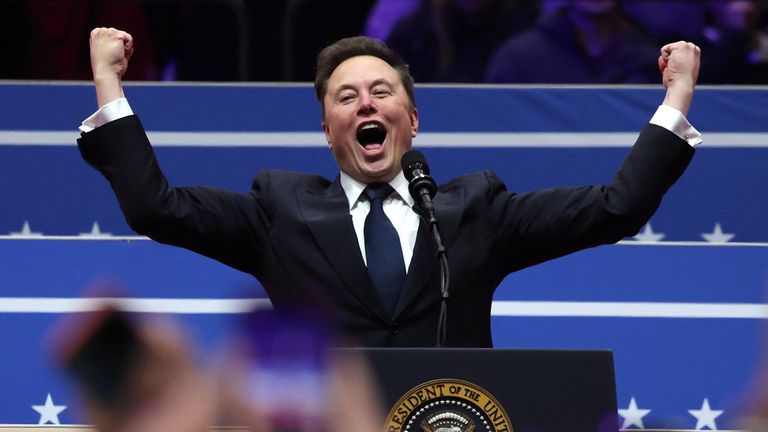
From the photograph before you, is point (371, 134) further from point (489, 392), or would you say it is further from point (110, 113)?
point (489, 392)

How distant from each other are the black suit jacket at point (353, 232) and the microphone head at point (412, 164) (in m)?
0.21

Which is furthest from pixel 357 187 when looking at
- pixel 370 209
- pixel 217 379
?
pixel 217 379

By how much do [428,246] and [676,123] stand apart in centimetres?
43

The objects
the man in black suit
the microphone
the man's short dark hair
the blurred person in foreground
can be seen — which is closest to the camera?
the blurred person in foreground

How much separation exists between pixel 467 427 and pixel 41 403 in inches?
53.6

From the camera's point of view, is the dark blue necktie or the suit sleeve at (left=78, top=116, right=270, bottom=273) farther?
the dark blue necktie

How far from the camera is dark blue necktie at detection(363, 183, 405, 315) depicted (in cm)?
215

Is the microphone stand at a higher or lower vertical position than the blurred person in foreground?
higher

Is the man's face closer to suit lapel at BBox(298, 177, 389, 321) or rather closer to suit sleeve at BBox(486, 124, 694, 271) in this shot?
suit lapel at BBox(298, 177, 389, 321)

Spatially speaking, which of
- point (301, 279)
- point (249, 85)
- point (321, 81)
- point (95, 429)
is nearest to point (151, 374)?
point (95, 429)

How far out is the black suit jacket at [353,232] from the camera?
6.77 ft

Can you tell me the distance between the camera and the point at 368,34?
345 centimetres

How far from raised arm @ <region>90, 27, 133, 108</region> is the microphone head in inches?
17.2

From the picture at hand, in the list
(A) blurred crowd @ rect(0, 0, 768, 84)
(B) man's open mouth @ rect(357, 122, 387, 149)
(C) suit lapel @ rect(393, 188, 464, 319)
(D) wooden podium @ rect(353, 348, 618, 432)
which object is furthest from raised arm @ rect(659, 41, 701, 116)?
(A) blurred crowd @ rect(0, 0, 768, 84)
